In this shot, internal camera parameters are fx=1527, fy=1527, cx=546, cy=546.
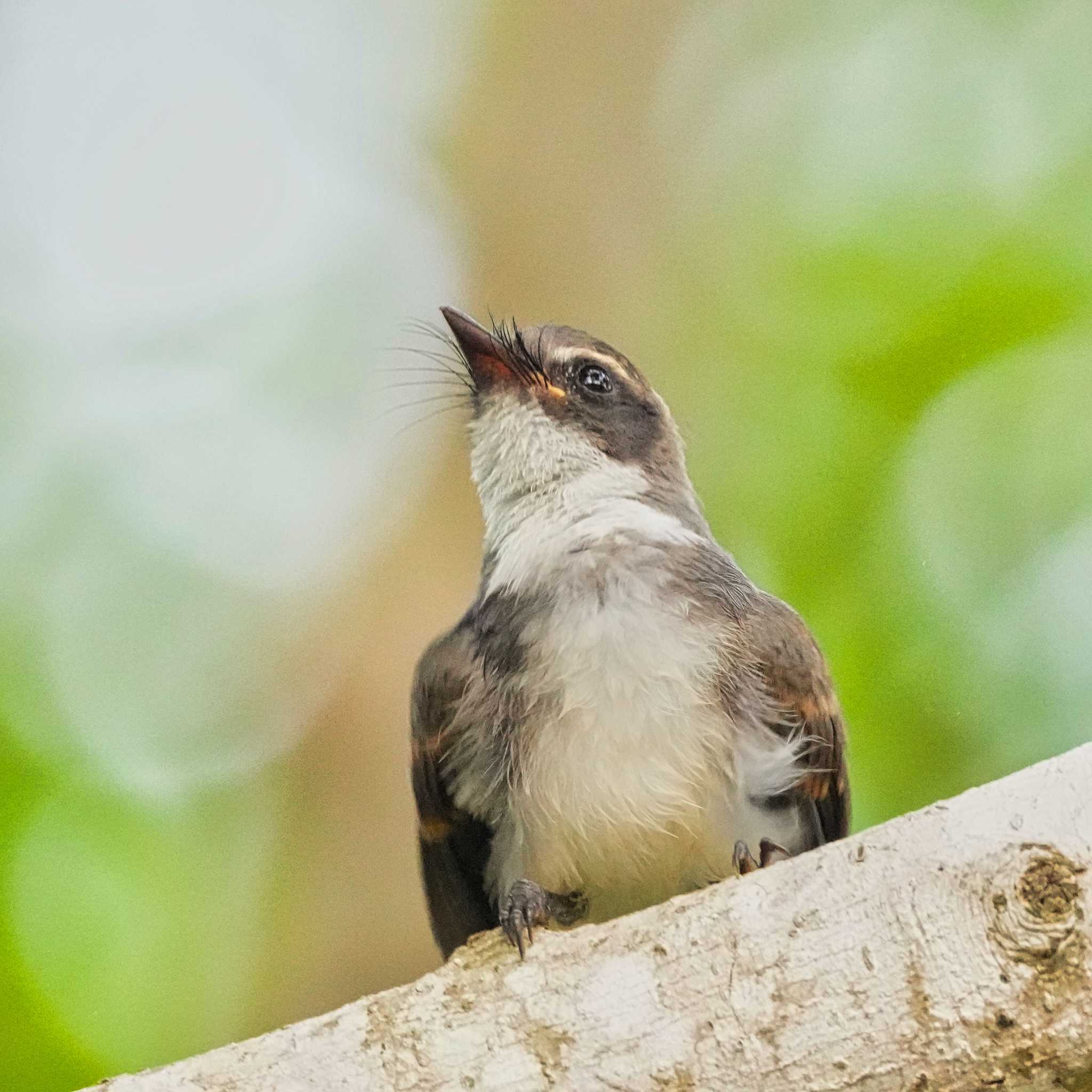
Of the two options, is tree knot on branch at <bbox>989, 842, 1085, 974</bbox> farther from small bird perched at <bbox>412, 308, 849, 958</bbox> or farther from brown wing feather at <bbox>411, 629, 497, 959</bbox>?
brown wing feather at <bbox>411, 629, 497, 959</bbox>

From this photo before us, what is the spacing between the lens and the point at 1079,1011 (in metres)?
2.76

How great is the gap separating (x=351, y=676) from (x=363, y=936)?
0.99 m

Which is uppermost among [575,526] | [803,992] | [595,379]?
[595,379]

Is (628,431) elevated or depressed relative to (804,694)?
elevated

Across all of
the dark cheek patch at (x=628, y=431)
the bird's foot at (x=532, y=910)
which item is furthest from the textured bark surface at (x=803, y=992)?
the dark cheek patch at (x=628, y=431)

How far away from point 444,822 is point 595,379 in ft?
5.26

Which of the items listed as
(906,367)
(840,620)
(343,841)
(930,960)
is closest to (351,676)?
(343,841)

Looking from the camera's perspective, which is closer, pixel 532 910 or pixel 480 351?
pixel 532 910

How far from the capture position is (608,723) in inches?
164

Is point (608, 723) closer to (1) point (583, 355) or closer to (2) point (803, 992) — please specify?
(2) point (803, 992)

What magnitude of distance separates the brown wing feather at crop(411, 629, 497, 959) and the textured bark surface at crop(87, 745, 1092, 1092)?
48.5 inches

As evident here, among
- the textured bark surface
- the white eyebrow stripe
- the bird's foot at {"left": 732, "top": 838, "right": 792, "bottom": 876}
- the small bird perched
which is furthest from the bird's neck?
the textured bark surface

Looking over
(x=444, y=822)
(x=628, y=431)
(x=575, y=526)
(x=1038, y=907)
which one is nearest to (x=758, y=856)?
(x=444, y=822)

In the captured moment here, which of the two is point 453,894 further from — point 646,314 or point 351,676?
point 646,314
